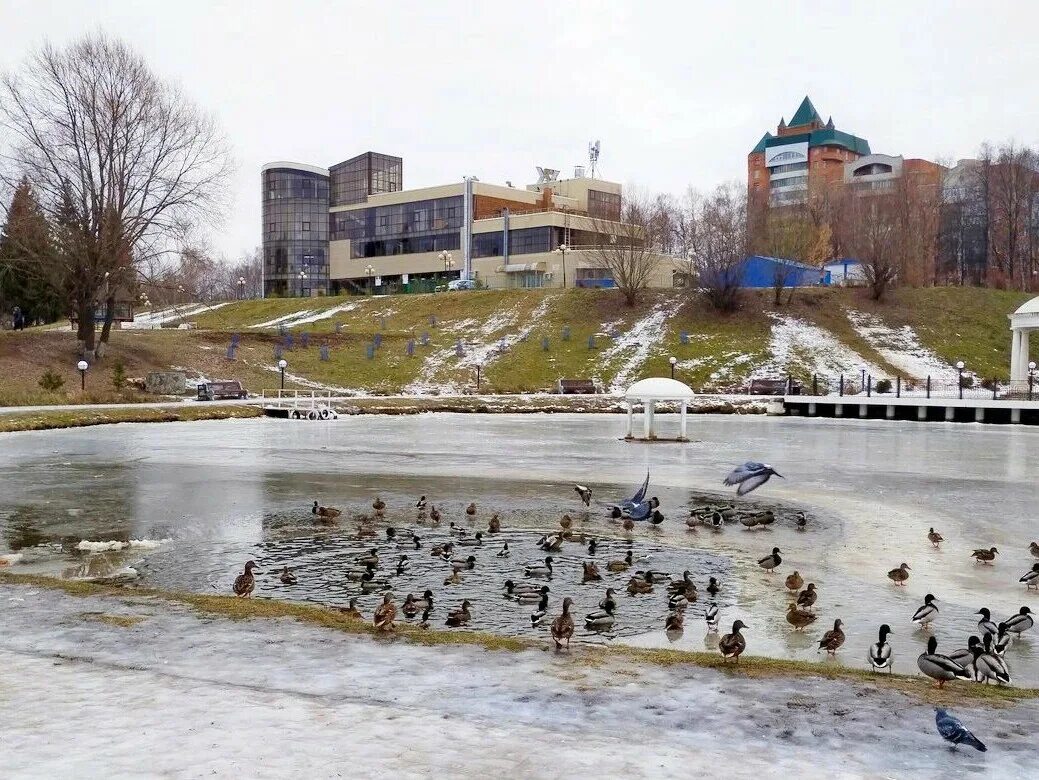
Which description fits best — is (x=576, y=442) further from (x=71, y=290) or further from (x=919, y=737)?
(x=71, y=290)

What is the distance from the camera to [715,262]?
70750 mm

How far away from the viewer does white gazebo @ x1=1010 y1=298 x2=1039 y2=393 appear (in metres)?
48.9

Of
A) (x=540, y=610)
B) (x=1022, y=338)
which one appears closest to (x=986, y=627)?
(x=540, y=610)

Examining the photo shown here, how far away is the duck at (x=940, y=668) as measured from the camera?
8344 mm

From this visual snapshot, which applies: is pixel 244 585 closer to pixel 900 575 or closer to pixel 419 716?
pixel 419 716

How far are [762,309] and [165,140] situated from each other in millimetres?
43509

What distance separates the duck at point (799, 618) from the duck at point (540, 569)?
362cm

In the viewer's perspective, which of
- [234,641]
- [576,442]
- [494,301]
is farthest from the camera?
[494,301]

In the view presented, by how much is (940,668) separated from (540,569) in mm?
5848

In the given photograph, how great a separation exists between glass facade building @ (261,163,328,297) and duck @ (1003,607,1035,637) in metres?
106

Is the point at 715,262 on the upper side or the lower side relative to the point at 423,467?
upper

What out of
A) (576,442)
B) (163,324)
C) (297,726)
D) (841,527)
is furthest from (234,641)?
(163,324)

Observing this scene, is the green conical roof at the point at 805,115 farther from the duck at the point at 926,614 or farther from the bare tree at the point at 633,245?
the duck at the point at 926,614

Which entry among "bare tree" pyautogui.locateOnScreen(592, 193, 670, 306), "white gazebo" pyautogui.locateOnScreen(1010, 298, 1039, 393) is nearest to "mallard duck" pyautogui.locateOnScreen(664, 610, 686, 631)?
"white gazebo" pyautogui.locateOnScreen(1010, 298, 1039, 393)
